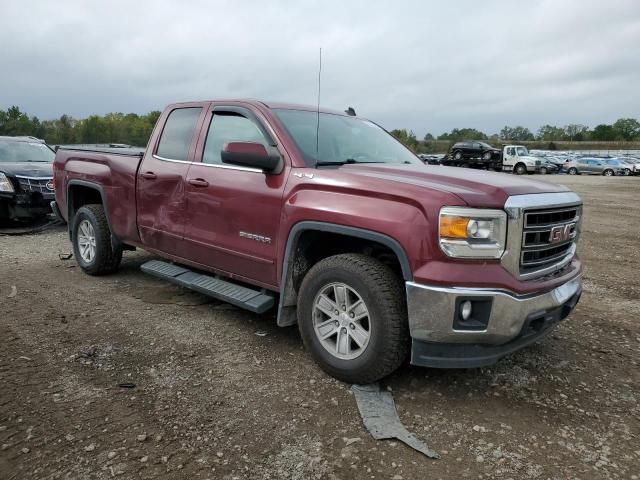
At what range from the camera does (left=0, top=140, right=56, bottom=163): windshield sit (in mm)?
9797

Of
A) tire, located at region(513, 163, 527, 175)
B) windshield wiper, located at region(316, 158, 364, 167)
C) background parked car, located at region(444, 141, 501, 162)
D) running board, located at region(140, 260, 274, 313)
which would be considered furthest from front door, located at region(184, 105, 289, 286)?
tire, located at region(513, 163, 527, 175)

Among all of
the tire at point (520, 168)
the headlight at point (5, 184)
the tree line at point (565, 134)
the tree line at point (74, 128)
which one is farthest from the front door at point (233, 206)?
the tree line at point (565, 134)

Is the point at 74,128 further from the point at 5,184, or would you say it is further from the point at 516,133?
the point at 516,133

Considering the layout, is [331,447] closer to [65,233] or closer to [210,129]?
[210,129]

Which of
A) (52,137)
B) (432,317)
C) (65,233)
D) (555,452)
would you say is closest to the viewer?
(555,452)

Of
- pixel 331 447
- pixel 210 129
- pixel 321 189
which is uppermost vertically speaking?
pixel 210 129

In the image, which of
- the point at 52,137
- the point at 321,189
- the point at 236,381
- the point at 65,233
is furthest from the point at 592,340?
the point at 52,137

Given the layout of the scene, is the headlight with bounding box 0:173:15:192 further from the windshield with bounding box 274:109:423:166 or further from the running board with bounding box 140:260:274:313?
the windshield with bounding box 274:109:423:166

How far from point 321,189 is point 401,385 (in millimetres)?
1408

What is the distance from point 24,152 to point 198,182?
25.4 feet

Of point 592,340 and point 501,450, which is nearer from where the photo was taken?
point 501,450

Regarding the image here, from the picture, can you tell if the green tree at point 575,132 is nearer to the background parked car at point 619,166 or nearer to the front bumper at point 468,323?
the background parked car at point 619,166

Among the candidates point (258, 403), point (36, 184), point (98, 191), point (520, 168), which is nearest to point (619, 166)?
point (520, 168)

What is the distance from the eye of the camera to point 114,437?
8.82ft
